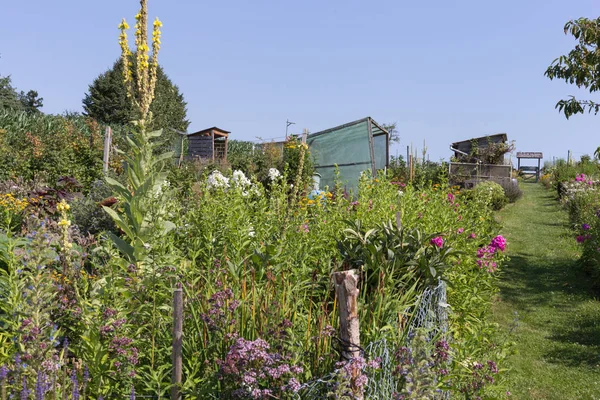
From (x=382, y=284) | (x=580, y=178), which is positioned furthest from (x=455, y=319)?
(x=580, y=178)

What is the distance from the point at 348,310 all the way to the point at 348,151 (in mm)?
13062

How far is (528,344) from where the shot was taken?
626cm

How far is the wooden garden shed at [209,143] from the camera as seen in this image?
26.7 m

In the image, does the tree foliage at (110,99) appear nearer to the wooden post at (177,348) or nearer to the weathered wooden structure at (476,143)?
the weathered wooden structure at (476,143)

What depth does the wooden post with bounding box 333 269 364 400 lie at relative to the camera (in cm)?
272

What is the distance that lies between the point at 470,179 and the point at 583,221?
1067cm

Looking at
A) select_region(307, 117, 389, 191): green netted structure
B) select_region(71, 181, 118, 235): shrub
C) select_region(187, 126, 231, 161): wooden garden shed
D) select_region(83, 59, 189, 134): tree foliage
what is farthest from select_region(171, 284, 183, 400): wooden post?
select_region(83, 59, 189, 134): tree foliage

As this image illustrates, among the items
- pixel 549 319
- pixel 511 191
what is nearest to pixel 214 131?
Answer: pixel 511 191

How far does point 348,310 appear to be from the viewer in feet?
8.99

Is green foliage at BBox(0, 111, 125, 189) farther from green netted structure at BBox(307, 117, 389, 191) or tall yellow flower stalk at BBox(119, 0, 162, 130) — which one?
tall yellow flower stalk at BBox(119, 0, 162, 130)

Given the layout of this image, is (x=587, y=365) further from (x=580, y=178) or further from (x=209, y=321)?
(x=580, y=178)

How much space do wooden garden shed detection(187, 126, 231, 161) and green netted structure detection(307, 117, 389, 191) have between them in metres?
11.3

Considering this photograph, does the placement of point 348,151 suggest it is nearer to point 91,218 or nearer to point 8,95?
point 91,218

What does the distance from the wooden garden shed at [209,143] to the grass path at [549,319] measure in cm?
1696
